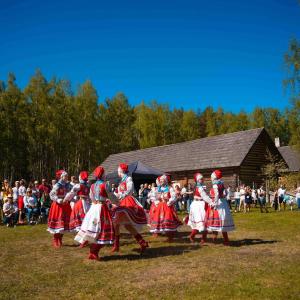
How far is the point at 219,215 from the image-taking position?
32.0 ft

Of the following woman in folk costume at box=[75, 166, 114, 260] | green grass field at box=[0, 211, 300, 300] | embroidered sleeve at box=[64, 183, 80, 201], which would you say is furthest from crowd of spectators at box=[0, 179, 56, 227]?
woman in folk costume at box=[75, 166, 114, 260]

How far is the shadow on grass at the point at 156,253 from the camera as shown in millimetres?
8359

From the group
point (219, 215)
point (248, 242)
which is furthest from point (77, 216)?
point (248, 242)

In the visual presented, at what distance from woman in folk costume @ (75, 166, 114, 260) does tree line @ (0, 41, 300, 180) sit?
94.3 ft

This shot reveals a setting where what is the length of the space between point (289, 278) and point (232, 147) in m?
24.4

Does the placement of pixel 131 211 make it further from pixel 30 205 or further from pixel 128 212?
pixel 30 205

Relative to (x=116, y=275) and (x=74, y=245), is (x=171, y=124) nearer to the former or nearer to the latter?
(x=74, y=245)

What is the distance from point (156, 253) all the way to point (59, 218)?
3.09 metres

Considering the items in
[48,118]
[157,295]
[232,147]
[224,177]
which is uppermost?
[48,118]

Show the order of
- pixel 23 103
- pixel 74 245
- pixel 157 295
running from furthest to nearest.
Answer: pixel 23 103 < pixel 74 245 < pixel 157 295

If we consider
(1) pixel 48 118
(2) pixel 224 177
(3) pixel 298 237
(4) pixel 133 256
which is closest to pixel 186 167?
(2) pixel 224 177

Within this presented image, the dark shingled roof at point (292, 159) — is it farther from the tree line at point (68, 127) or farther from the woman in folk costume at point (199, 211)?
the woman in folk costume at point (199, 211)

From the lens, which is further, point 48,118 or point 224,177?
point 48,118

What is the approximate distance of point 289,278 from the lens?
6.17 meters
